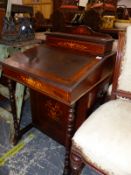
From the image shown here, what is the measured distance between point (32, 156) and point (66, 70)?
86 centimetres

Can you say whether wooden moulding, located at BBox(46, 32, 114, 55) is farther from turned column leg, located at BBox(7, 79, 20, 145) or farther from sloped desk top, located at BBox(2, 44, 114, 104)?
turned column leg, located at BBox(7, 79, 20, 145)

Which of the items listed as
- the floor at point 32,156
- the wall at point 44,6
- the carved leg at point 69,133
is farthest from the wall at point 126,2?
the carved leg at point 69,133

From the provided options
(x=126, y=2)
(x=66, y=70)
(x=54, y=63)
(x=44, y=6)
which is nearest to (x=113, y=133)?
(x=66, y=70)

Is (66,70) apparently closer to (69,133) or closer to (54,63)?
(54,63)

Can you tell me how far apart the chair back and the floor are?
2.25ft

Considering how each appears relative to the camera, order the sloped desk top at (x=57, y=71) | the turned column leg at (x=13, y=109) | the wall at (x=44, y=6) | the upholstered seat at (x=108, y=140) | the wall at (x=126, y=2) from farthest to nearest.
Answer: the wall at (x=126, y=2) < the wall at (x=44, y=6) < the turned column leg at (x=13, y=109) < the sloped desk top at (x=57, y=71) < the upholstered seat at (x=108, y=140)

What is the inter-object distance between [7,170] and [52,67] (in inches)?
34.3

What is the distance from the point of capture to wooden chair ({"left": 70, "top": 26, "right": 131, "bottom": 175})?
0.84m

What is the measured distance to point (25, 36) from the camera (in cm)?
164

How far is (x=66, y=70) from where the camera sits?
1.04m

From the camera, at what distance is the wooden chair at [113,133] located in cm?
84

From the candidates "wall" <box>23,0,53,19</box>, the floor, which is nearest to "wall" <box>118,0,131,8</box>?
"wall" <box>23,0,53,19</box>

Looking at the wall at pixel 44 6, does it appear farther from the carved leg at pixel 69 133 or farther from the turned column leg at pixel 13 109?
the carved leg at pixel 69 133

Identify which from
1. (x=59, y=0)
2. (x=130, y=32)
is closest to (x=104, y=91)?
(x=130, y=32)
